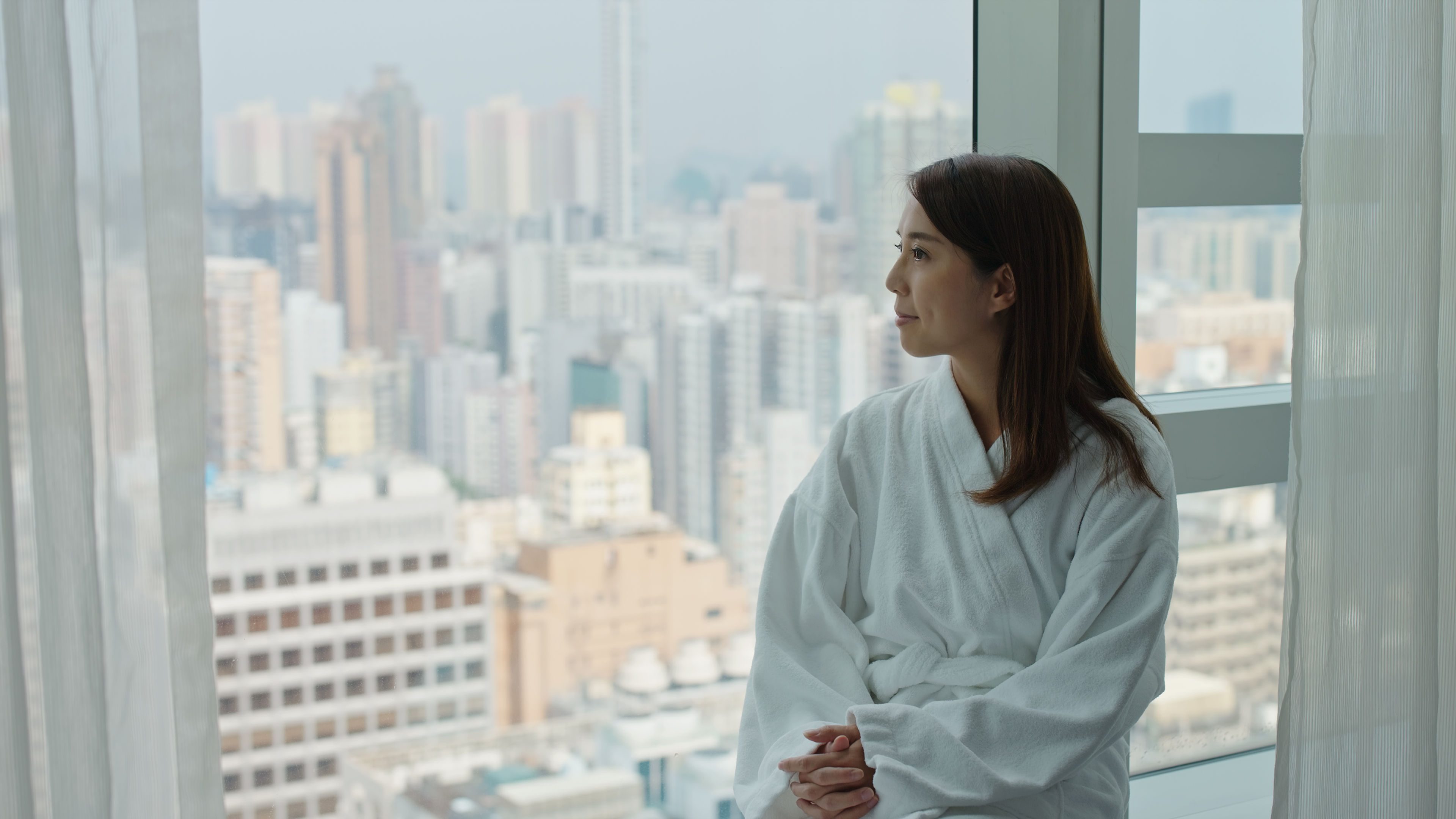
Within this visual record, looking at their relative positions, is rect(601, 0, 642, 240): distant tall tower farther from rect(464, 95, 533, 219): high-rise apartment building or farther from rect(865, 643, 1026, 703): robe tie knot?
rect(865, 643, 1026, 703): robe tie knot

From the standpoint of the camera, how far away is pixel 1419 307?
1430 mm

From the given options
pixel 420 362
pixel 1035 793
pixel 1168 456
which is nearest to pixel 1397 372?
pixel 1168 456

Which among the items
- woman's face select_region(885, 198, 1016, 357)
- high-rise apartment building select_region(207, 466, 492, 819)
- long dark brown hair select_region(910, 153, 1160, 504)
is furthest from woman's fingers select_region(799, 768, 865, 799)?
high-rise apartment building select_region(207, 466, 492, 819)

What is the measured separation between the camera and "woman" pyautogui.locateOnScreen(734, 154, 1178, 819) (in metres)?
1.14

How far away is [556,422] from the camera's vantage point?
247cm

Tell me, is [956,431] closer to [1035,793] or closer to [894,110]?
[1035,793]

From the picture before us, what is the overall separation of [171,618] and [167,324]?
25 cm

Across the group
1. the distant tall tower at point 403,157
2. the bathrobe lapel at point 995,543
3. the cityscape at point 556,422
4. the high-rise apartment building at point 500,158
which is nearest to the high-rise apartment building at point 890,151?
the cityscape at point 556,422

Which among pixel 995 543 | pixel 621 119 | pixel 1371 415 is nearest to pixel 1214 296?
pixel 1371 415

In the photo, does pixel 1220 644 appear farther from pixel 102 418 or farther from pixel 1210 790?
pixel 102 418

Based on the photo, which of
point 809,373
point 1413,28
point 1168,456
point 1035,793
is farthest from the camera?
point 809,373

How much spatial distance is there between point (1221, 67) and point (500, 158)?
1.35m

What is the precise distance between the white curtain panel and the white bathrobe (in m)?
0.32

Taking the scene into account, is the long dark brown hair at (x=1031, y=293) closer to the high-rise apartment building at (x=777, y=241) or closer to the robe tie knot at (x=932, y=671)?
the robe tie knot at (x=932, y=671)
